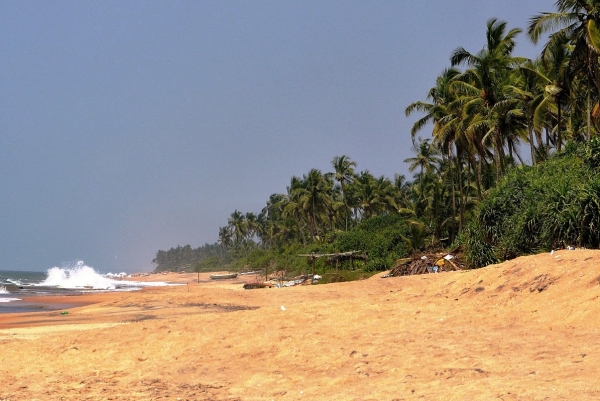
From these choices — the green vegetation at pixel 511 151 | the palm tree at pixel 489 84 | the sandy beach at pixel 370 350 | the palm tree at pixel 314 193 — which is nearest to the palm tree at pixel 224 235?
the palm tree at pixel 314 193

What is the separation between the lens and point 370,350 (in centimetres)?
881

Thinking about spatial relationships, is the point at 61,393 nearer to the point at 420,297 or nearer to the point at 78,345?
the point at 78,345

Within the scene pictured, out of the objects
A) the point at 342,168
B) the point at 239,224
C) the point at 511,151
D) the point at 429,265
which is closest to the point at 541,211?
the point at 429,265

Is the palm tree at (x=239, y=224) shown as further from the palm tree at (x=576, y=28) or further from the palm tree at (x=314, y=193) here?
the palm tree at (x=576, y=28)

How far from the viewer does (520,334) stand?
27.4ft

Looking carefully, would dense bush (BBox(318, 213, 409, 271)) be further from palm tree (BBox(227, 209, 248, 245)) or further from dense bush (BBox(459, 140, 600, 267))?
palm tree (BBox(227, 209, 248, 245))

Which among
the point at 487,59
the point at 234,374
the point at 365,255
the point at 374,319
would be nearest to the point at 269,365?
the point at 234,374

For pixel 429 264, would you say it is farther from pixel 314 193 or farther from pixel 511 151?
pixel 314 193

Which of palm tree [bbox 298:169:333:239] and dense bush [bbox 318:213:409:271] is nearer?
dense bush [bbox 318:213:409:271]

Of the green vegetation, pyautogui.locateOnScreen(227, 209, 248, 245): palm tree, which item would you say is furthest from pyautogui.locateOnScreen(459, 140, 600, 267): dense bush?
pyautogui.locateOnScreen(227, 209, 248, 245): palm tree

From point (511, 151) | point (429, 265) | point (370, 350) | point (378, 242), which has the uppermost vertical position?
point (511, 151)

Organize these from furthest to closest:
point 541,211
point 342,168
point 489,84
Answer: point 342,168
point 489,84
point 541,211

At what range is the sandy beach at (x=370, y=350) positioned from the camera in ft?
21.7

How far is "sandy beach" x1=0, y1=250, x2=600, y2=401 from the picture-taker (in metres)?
6.61
